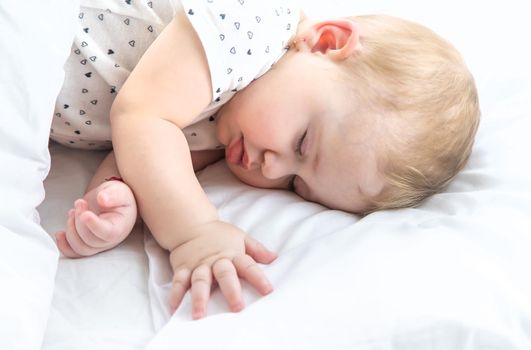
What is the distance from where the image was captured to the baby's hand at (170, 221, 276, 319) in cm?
79

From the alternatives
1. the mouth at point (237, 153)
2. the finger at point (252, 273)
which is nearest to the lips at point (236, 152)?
the mouth at point (237, 153)

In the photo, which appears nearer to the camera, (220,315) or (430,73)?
(220,315)

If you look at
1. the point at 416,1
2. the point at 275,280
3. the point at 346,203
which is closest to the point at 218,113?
the point at 346,203

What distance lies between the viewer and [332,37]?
107 cm

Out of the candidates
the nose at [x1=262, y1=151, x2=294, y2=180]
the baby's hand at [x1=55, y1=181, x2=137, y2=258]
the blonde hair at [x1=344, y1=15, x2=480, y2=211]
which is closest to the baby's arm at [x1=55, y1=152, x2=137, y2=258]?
the baby's hand at [x1=55, y1=181, x2=137, y2=258]

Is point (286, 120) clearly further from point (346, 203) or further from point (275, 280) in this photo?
point (275, 280)

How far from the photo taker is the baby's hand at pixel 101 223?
85 centimetres

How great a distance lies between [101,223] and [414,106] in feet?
1.53

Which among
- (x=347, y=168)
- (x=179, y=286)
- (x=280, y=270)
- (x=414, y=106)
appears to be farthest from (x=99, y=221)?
(x=414, y=106)

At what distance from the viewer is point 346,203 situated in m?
1.02

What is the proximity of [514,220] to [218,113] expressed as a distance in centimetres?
48

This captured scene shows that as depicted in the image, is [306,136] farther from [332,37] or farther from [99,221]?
[99,221]

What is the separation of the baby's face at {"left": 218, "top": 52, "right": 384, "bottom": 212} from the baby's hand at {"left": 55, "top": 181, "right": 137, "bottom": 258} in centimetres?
21

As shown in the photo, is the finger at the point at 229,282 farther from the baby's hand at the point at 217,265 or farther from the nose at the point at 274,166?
the nose at the point at 274,166
